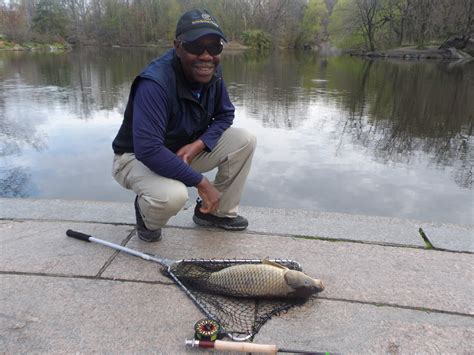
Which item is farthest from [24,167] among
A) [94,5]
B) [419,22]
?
[94,5]

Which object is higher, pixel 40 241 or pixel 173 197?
pixel 173 197

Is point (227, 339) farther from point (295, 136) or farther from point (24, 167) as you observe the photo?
point (295, 136)

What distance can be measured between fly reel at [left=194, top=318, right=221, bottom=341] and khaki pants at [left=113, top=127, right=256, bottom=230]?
0.93 metres

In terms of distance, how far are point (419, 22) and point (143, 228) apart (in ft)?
184

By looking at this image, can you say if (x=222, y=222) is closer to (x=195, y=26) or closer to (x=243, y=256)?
(x=243, y=256)

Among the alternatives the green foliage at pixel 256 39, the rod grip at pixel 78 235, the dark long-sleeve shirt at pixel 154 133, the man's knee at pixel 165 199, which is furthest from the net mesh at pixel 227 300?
the green foliage at pixel 256 39

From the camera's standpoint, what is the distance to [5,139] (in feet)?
24.4

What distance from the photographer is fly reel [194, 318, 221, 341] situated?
1992mm

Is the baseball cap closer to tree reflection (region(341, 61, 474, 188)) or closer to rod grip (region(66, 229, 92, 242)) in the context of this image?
rod grip (region(66, 229, 92, 242))

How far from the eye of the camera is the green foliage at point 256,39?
242ft

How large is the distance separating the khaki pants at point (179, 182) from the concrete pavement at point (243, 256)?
0.30 meters

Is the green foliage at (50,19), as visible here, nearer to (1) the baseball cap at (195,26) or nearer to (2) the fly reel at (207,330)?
(1) the baseball cap at (195,26)

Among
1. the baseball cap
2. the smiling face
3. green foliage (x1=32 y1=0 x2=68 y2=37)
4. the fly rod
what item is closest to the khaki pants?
the smiling face

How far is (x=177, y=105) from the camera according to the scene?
9.45 ft
